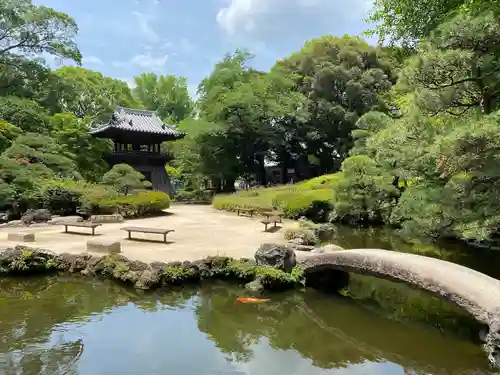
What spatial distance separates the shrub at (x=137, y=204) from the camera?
18094 mm

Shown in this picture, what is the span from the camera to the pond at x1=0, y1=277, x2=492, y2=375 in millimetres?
4957

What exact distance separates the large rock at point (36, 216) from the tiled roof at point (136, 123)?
1018cm

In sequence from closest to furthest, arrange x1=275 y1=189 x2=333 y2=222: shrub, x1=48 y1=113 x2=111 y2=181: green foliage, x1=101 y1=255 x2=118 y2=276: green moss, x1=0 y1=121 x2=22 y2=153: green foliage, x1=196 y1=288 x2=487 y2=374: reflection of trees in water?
Answer: x1=196 y1=288 x2=487 y2=374: reflection of trees in water → x1=101 y1=255 x2=118 y2=276: green moss → x1=275 y1=189 x2=333 y2=222: shrub → x1=0 y1=121 x2=22 y2=153: green foliage → x1=48 y1=113 x2=111 y2=181: green foliage

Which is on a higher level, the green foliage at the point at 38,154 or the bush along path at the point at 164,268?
the green foliage at the point at 38,154

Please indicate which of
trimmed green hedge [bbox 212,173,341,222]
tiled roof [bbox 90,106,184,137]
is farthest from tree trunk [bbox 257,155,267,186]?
trimmed green hedge [bbox 212,173,341,222]

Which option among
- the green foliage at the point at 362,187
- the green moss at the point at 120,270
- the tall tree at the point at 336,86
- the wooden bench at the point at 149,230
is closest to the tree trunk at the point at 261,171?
the tall tree at the point at 336,86

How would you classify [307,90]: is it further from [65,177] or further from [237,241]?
[237,241]

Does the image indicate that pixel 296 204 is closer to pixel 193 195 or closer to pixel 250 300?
pixel 250 300

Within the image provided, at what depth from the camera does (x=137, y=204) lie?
18.8 metres

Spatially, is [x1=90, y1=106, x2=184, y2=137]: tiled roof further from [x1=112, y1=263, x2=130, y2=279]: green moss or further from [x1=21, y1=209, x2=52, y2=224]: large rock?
[x1=112, y1=263, x2=130, y2=279]: green moss

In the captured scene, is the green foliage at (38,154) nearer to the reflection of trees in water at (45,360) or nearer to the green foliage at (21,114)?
the green foliage at (21,114)

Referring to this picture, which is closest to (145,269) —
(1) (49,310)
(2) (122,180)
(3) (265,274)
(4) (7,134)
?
(1) (49,310)

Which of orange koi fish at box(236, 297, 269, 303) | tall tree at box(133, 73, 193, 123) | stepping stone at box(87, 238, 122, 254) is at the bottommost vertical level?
orange koi fish at box(236, 297, 269, 303)

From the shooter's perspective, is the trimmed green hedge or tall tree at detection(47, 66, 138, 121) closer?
the trimmed green hedge
